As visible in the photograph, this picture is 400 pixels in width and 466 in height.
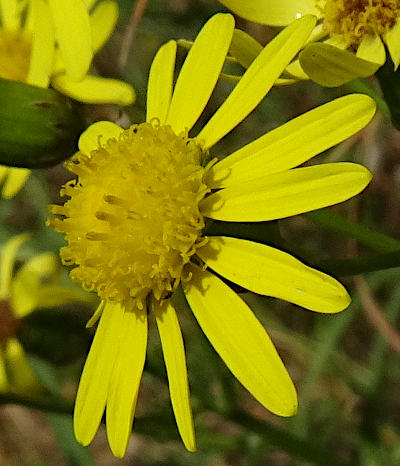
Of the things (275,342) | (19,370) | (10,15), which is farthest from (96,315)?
(275,342)

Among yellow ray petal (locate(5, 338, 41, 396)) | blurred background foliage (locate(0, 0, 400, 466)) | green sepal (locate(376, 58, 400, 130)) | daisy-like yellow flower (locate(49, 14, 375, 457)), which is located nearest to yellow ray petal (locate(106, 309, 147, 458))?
daisy-like yellow flower (locate(49, 14, 375, 457))

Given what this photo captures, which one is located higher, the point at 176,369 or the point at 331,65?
the point at 331,65

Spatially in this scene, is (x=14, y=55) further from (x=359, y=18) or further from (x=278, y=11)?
(x=359, y=18)

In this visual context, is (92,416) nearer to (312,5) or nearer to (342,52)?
(342,52)

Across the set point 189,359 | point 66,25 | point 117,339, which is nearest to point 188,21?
point 189,359

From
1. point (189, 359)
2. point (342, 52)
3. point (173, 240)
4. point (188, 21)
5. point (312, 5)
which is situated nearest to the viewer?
point (342, 52)

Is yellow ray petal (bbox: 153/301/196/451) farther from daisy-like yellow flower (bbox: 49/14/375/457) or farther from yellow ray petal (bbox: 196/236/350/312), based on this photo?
yellow ray petal (bbox: 196/236/350/312)

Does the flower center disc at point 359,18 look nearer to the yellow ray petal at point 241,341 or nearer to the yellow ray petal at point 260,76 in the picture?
the yellow ray petal at point 260,76
